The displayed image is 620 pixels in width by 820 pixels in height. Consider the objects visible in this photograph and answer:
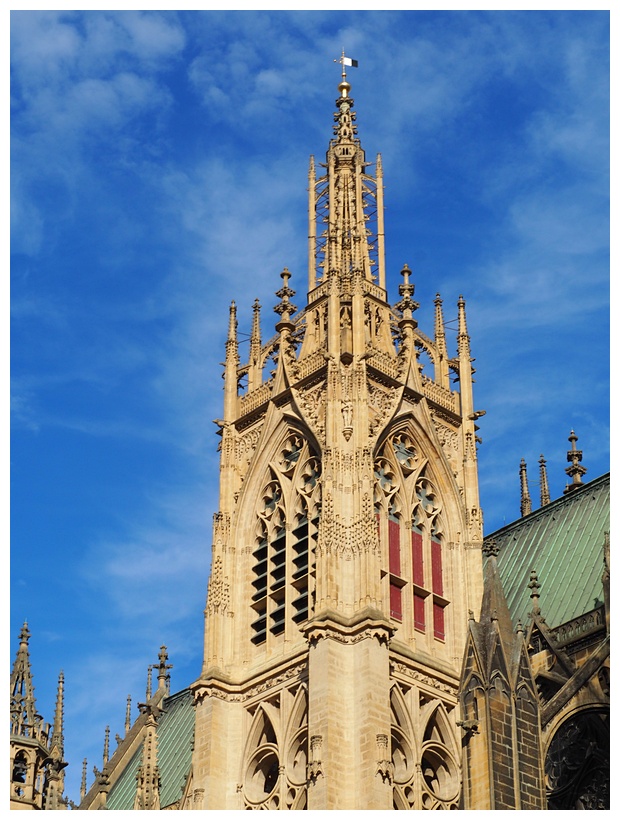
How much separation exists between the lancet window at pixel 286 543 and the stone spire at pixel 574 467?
33.7ft

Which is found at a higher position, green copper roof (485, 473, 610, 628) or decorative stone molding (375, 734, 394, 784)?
green copper roof (485, 473, 610, 628)

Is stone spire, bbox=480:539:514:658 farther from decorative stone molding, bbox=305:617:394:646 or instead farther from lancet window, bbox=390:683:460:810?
lancet window, bbox=390:683:460:810

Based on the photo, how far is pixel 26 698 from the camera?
53.8 m

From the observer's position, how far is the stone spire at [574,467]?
200 feet

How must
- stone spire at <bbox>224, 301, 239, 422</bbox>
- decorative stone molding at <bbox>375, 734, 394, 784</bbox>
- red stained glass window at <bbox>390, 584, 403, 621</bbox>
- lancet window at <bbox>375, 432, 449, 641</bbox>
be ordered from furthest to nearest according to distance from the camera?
1. stone spire at <bbox>224, 301, 239, 422</bbox>
2. lancet window at <bbox>375, 432, 449, 641</bbox>
3. red stained glass window at <bbox>390, 584, 403, 621</bbox>
4. decorative stone molding at <bbox>375, 734, 394, 784</bbox>

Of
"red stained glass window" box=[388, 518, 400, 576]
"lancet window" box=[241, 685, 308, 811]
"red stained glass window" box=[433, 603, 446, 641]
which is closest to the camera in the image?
"lancet window" box=[241, 685, 308, 811]

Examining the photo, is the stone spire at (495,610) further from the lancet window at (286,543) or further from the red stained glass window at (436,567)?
the red stained glass window at (436,567)

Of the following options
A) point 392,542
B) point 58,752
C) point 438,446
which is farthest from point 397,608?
point 58,752

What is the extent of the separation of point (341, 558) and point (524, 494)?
15738 mm

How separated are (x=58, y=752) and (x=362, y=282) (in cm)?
1654

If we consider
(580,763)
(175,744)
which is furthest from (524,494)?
(580,763)

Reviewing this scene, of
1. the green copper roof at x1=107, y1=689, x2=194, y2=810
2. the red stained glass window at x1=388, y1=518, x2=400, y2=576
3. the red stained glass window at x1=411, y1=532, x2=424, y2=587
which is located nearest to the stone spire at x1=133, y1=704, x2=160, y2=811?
the green copper roof at x1=107, y1=689, x2=194, y2=810

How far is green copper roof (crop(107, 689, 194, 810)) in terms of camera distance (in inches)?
2387

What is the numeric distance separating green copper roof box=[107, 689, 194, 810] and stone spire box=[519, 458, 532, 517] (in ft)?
41.7
